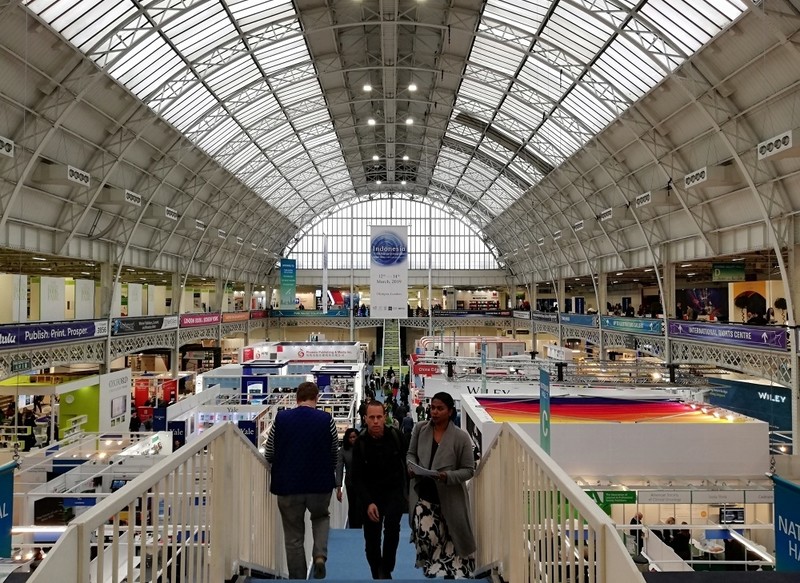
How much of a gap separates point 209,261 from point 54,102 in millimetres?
20774

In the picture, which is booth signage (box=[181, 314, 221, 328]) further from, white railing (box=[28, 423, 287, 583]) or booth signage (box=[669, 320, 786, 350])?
white railing (box=[28, 423, 287, 583])

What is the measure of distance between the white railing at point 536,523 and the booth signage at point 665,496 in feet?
19.6

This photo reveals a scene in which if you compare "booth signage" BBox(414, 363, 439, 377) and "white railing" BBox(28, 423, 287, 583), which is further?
"booth signage" BBox(414, 363, 439, 377)

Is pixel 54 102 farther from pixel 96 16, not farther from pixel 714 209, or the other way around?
pixel 714 209

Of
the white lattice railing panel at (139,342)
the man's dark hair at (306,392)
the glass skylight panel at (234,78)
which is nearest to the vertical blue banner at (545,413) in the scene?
the man's dark hair at (306,392)

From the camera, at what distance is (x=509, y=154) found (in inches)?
1336

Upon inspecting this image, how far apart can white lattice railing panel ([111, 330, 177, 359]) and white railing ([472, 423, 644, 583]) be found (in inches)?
876

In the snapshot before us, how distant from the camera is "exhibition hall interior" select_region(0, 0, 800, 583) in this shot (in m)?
3.68

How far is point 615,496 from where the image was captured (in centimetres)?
940

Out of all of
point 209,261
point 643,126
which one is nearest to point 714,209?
point 643,126

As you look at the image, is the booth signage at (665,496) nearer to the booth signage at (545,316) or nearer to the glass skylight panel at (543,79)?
the glass skylight panel at (543,79)

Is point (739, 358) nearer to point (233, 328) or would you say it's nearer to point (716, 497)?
point (716, 497)

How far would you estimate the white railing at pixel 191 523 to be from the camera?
1.92 m

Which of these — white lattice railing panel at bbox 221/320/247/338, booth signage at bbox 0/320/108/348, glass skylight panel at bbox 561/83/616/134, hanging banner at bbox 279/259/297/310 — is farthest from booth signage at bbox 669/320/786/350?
white lattice railing panel at bbox 221/320/247/338
